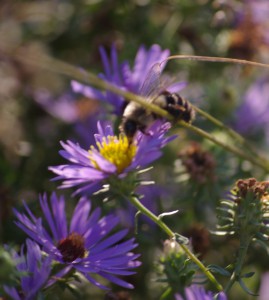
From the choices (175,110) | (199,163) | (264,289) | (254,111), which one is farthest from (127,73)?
(264,289)

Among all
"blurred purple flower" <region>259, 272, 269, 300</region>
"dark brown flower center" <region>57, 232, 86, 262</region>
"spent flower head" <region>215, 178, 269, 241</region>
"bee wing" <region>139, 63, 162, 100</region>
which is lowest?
"blurred purple flower" <region>259, 272, 269, 300</region>

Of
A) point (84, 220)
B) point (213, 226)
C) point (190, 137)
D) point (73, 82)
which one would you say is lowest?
point (213, 226)

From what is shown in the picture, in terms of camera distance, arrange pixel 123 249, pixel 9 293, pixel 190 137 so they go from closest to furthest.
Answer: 1. pixel 9 293
2. pixel 123 249
3. pixel 190 137

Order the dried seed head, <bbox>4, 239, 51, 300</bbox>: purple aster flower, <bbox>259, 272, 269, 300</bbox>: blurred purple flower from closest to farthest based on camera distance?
1. <bbox>4, 239, 51, 300</bbox>: purple aster flower
2. the dried seed head
3. <bbox>259, 272, 269, 300</bbox>: blurred purple flower

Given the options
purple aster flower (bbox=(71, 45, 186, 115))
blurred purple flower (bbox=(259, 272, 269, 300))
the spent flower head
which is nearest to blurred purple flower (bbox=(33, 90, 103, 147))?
purple aster flower (bbox=(71, 45, 186, 115))

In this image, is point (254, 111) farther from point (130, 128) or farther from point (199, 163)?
point (130, 128)

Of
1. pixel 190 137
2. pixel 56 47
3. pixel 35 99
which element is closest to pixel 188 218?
pixel 190 137

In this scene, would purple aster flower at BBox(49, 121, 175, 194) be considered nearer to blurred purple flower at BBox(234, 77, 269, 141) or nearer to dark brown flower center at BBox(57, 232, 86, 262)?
dark brown flower center at BBox(57, 232, 86, 262)

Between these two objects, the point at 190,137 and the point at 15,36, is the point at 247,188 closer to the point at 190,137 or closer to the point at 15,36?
the point at 190,137
